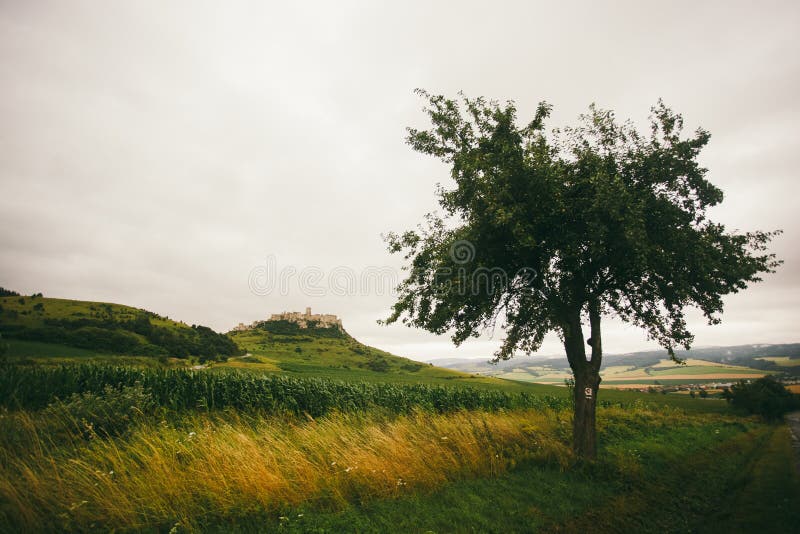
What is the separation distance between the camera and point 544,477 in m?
10.0

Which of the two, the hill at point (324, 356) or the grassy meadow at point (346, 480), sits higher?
the grassy meadow at point (346, 480)

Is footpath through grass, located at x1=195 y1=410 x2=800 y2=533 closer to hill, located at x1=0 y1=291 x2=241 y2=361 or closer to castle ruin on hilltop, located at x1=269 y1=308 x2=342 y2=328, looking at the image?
hill, located at x1=0 y1=291 x2=241 y2=361

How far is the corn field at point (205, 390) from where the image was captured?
17.2m

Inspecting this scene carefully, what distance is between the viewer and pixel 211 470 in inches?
286

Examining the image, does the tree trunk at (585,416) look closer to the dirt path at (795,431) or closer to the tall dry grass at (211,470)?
the tall dry grass at (211,470)

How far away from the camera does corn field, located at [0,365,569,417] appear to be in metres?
17.2

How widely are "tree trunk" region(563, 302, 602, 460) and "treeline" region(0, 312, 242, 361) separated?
91.2m

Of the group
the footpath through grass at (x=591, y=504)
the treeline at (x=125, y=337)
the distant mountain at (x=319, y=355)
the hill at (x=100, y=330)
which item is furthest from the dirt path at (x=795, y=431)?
the treeline at (x=125, y=337)

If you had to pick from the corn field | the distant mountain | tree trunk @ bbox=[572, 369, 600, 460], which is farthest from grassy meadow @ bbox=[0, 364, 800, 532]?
the distant mountain

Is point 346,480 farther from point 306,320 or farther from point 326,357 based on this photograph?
point 306,320

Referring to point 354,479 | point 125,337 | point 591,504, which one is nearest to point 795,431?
point 591,504

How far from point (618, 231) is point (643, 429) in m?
16.4

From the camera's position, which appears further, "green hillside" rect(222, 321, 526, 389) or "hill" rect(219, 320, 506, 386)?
"green hillside" rect(222, 321, 526, 389)

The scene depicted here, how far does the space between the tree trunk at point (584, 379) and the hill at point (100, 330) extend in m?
86.4
